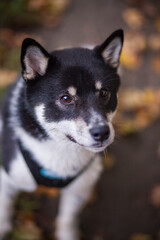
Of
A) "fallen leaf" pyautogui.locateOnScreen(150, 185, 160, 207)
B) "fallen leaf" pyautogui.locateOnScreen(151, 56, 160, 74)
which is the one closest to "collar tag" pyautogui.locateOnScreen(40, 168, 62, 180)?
"fallen leaf" pyautogui.locateOnScreen(150, 185, 160, 207)

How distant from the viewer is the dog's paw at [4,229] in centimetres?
276

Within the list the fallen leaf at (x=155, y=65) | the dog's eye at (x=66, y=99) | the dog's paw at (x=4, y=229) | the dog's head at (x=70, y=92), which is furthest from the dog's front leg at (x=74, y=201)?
the fallen leaf at (x=155, y=65)

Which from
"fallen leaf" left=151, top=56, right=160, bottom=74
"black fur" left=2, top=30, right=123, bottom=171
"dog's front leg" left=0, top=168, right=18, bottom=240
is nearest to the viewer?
"black fur" left=2, top=30, right=123, bottom=171

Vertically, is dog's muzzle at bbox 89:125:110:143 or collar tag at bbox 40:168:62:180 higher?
dog's muzzle at bbox 89:125:110:143

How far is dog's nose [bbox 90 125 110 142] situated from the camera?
182 cm

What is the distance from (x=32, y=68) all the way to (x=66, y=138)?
501 mm

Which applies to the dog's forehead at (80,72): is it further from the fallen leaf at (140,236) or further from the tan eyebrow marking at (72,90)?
the fallen leaf at (140,236)

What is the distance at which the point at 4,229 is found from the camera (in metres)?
2.77

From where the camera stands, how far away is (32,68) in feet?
6.30

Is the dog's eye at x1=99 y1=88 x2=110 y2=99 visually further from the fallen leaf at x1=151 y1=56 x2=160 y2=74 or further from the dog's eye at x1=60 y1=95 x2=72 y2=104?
the fallen leaf at x1=151 y1=56 x2=160 y2=74

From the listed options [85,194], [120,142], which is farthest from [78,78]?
[120,142]

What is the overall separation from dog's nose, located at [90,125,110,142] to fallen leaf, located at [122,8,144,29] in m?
2.81

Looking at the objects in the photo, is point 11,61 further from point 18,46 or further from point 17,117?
point 17,117

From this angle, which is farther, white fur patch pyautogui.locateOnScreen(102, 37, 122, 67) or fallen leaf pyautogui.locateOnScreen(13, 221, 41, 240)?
fallen leaf pyautogui.locateOnScreen(13, 221, 41, 240)
